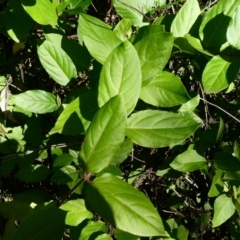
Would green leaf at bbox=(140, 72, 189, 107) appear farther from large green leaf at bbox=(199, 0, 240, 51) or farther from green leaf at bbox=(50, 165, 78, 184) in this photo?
green leaf at bbox=(50, 165, 78, 184)

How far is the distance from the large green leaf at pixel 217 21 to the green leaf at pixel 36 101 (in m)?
0.51

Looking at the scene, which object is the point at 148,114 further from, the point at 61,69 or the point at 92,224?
the point at 92,224

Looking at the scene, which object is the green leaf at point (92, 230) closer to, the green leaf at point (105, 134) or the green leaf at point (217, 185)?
the green leaf at point (217, 185)

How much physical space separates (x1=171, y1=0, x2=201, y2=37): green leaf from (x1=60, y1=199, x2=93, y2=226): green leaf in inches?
23.5

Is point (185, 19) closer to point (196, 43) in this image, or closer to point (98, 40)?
point (196, 43)

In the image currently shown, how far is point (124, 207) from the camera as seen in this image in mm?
672

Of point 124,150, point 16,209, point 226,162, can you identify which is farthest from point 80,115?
point 226,162

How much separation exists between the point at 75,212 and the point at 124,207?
22.1 inches

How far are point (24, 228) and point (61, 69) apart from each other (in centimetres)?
54

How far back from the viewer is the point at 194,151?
1329 millimetres

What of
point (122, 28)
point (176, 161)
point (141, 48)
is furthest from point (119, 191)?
point (176, 161)

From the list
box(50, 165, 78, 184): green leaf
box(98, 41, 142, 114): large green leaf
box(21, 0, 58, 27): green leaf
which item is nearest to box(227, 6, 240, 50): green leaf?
box(98, 41, 142, 114): large green leaf

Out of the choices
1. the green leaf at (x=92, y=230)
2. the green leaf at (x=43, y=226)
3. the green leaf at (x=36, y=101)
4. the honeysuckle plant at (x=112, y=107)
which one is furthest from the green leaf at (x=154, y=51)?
the green leaf at (x=92, y=230)

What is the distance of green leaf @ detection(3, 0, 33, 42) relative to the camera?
1223mm
